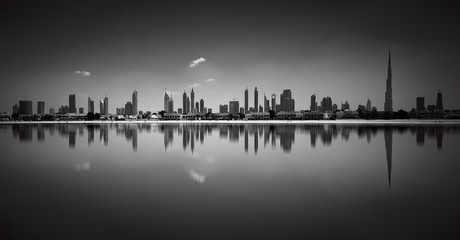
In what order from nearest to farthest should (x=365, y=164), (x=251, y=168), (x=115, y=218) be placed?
(x=115, y=218) < (x=251, y=168) < (x=365, y=164)

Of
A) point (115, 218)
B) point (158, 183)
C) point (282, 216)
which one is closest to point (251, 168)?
point (158, 183)

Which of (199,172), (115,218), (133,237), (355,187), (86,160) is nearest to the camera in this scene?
(133,237)

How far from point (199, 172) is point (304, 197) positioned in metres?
7.50

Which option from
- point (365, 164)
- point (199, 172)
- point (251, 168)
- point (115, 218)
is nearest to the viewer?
point (115, 218)

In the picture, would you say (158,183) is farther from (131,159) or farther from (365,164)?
(365,164)

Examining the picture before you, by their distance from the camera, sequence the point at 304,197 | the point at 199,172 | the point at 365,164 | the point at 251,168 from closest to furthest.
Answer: the point at 304,197, the point at 199,172, the point at 251,168, the point at 365,164

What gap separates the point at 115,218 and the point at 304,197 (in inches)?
306

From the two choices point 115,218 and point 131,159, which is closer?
point 115,218

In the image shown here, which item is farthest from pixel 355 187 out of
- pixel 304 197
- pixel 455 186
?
pixel 455 186

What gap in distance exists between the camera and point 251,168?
1836 centimetres

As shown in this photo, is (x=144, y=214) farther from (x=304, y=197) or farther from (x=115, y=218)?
(x=304, y=197)

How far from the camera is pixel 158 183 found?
1430 centimetres

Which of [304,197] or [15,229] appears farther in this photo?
[304,197]

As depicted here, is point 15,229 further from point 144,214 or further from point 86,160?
point 86,160
